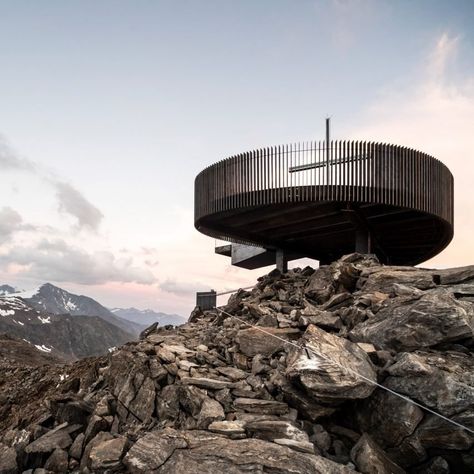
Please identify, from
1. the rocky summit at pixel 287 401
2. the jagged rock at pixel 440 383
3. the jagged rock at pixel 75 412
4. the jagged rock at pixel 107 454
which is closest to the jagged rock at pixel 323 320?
the rocky summit at pixel 287 401

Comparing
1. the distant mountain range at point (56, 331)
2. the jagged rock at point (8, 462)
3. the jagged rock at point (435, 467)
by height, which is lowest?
the distant mountain range at point (56, 331)

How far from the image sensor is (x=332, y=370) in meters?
7.11

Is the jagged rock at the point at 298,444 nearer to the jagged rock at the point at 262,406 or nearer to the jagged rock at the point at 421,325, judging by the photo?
the jagged rock at the point at 262,406

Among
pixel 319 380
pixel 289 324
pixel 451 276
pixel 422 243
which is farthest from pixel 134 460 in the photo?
pixel 422 243

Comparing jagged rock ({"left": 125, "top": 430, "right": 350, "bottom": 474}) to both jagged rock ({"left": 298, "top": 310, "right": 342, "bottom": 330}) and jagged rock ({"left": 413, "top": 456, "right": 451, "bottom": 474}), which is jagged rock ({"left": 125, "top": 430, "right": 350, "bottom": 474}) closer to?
jagged rock ({"left": 413, "top": 456, "right": 451, "bottom": 474})

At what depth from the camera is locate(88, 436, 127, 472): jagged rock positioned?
6.51 metres

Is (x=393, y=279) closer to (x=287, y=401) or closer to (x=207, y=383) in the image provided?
(x=287, y=401)

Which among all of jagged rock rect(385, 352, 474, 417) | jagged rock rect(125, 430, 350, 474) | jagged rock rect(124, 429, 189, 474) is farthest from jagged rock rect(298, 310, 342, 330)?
jagged rock rect(124, 429, 189, 474)

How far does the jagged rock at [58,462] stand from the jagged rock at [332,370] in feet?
15.2

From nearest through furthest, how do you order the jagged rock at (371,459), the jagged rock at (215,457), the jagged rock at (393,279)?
the jagged rock at (215,457)
the jagged rock at (371,459)
the jagged rock at (393,279)

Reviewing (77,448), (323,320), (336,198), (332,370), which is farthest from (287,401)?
(336,198)

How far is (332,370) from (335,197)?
1014 cm

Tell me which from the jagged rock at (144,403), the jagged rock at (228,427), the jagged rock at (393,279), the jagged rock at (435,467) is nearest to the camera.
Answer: the jagged rock at (435,467)

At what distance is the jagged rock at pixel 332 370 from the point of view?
6.91 m
